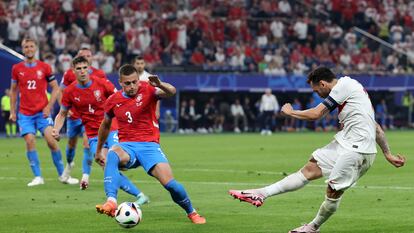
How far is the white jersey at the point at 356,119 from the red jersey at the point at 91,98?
6.16 m

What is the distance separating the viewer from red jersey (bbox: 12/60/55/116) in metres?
19.2

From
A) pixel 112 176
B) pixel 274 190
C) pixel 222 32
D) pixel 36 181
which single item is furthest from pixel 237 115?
pixel 274 190

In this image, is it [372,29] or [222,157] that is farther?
[372,29]

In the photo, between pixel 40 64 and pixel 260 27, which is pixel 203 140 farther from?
pixel 40 64

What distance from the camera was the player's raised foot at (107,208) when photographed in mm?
11648

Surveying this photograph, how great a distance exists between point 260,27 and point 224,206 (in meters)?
32.4

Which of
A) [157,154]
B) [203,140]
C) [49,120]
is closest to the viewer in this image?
[157,154]

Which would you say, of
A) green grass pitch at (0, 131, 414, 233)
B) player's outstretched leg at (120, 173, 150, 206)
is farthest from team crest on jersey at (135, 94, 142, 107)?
player's outstretched leg at (120, 173, 150, 206)

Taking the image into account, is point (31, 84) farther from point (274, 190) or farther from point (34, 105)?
point (274, 190)

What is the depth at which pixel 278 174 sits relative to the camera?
2075 centimetres

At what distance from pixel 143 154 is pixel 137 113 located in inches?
22.1

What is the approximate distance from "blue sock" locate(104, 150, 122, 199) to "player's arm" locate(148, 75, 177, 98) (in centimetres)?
97

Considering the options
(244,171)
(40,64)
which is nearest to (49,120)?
(40,64)

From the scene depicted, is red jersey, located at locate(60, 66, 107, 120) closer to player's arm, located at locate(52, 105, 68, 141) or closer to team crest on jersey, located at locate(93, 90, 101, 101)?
team crest on jersey, located at locate(93, 90, 101, 101)
